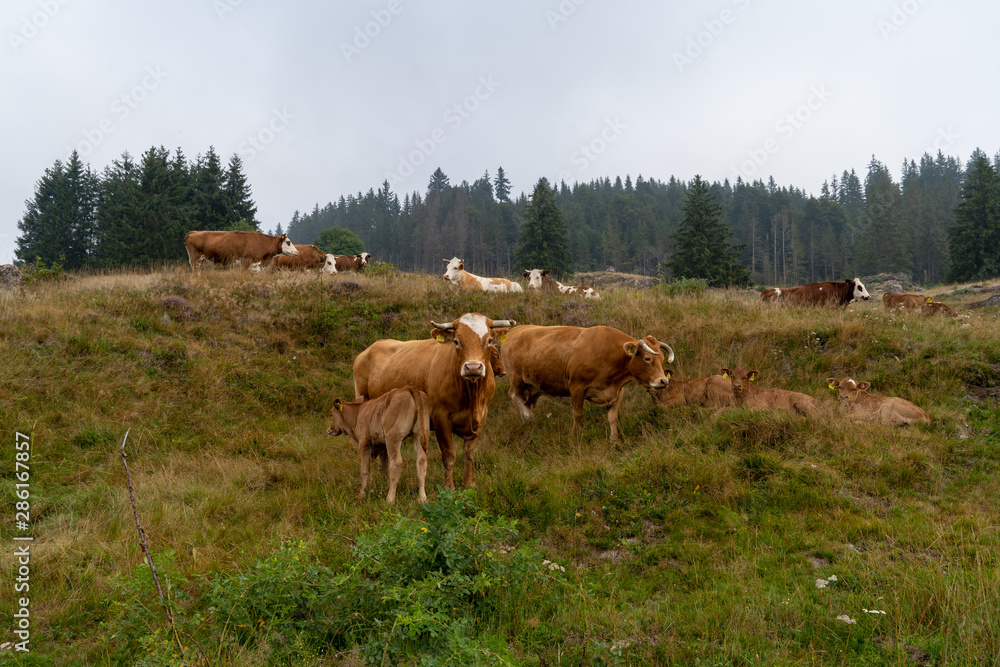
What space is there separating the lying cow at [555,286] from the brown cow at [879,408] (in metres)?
8.16

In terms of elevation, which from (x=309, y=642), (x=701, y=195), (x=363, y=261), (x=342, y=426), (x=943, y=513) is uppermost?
(x=701, y=195)

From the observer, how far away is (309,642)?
366 centimetres

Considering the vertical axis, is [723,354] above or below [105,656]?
above

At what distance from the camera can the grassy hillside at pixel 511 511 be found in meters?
3.78

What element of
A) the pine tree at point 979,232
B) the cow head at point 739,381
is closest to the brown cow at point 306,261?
the cow head at point 739,381

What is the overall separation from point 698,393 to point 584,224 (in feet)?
289

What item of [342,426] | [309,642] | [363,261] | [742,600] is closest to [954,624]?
[742,600]

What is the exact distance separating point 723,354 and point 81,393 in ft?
42.9

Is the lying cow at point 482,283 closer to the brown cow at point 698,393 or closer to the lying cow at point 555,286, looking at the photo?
the lying cow at point 555,286

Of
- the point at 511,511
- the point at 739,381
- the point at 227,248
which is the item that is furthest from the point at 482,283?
the point at 511,511

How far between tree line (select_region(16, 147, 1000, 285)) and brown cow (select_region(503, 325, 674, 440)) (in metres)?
14.9

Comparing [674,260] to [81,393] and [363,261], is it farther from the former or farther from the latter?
[81,393]

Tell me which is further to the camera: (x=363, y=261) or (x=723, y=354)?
(x=363, y=261)

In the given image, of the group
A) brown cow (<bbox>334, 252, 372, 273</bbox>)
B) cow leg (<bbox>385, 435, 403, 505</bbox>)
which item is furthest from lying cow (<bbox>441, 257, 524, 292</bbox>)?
cow leg (<bbox>385, 435, 403, 505</bbox>)
